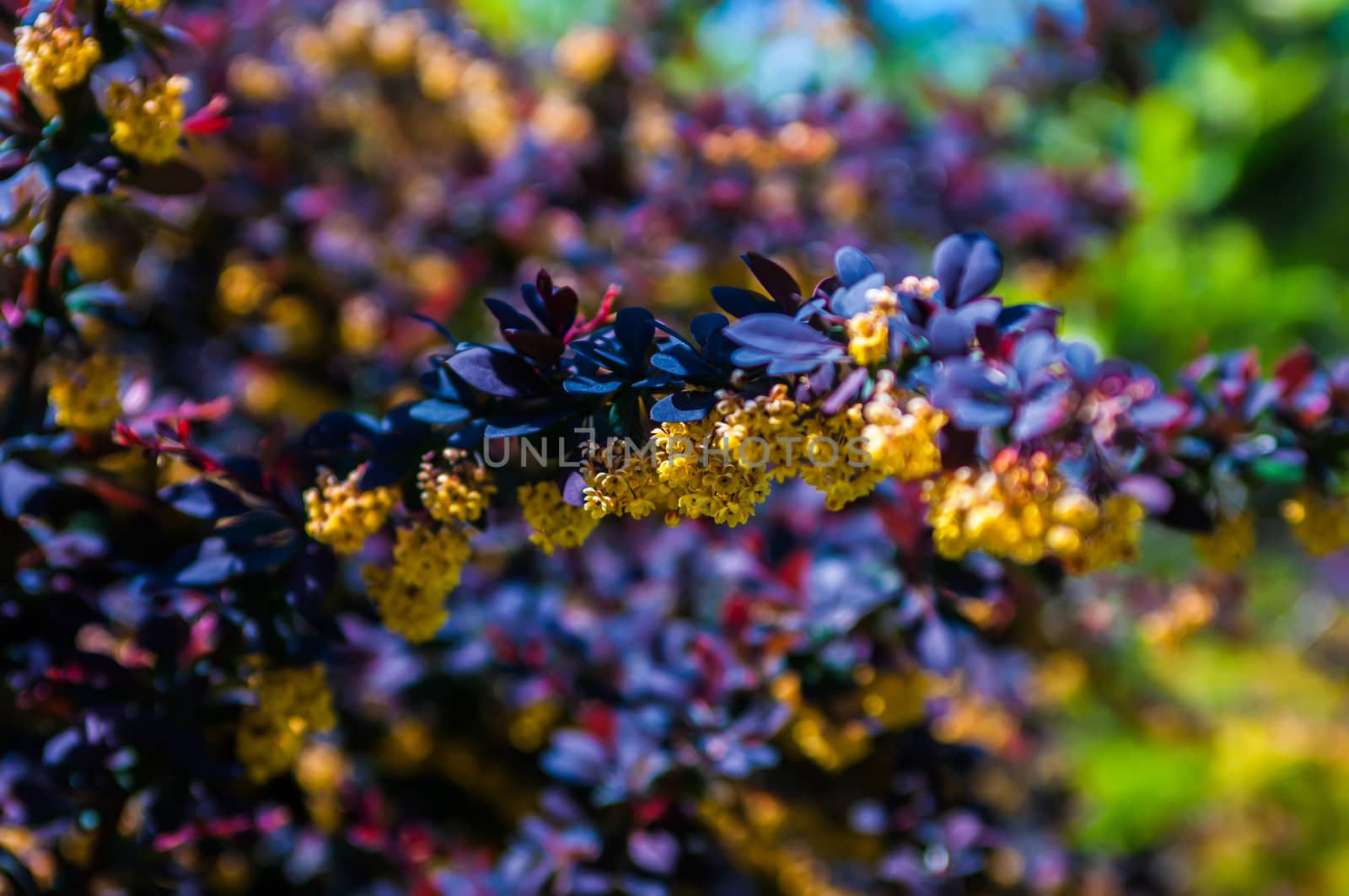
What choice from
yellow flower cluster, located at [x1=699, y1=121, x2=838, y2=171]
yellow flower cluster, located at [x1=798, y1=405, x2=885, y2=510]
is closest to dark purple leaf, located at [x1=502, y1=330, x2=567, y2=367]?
yellow flower cluster, located at [x1=798, y1=405, x2=885, y2=510]

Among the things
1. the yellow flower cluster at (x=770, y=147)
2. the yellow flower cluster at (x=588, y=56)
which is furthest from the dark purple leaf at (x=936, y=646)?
the yellow flower cluster at (x=588, y=56)

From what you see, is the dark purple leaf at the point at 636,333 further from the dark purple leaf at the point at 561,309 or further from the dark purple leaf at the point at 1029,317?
the dark purple leaf at the point at 1029,317

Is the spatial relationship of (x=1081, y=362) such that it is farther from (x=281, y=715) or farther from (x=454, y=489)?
(x=281, y=715)

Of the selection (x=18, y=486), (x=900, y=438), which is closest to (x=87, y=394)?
(x=18, y=486)

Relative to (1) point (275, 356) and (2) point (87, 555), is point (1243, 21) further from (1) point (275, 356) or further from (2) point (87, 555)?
(2) point (87, 555)

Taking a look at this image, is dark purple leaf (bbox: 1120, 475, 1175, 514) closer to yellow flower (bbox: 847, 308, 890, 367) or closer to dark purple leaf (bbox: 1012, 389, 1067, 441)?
dark purple leaf (bbox: 1012, 389, 1067, 441)

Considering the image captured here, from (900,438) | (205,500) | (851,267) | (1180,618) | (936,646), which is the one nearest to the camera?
(900,438)

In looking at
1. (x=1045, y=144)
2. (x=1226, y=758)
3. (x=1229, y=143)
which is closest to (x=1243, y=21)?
(x=1229, y=143)
